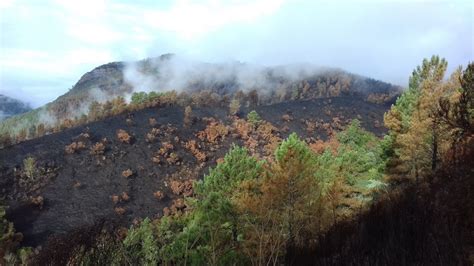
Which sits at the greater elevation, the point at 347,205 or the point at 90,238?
the point at 90,238

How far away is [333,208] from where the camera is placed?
13.3 ft

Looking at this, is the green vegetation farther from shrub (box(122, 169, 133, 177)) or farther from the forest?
shrub (box(122, 169, 133, 177))

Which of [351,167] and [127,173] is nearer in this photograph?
[351,167]

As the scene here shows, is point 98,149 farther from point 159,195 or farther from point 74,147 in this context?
point 159,195

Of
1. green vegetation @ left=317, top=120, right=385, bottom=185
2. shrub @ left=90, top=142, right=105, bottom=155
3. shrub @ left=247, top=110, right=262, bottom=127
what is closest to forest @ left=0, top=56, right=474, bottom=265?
green vegetation @ left=317, top=120, right=385, bottom=185

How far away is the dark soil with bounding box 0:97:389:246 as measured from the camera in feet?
159

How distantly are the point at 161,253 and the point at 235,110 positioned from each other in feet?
278

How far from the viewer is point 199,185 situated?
80.2 ft

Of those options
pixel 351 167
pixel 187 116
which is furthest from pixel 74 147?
pixel 351 167

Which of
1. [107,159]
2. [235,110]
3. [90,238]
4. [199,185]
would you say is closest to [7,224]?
[107,159]

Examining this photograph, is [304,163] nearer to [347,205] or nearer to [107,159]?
[347,205]

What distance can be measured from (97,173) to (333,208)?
57.5 metres

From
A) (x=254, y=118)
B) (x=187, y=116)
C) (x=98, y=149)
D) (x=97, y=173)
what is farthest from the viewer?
(x=254, y=118)

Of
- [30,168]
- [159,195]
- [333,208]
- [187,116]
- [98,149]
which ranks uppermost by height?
[333,208]
